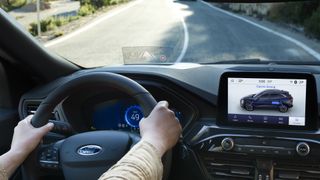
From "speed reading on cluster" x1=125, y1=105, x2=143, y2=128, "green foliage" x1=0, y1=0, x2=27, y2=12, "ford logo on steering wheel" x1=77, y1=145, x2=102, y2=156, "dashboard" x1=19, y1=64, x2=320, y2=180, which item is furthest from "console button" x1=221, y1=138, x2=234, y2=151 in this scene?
"green foliage" x1=0, y1=0, x2=27, y2=12

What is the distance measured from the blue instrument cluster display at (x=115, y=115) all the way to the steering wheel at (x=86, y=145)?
676 millimetres

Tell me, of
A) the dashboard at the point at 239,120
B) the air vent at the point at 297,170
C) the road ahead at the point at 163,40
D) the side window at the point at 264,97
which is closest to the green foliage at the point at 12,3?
the road ahead at the point at 163,40

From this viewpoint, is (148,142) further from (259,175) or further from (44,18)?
(44,18)

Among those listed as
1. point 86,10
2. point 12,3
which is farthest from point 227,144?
point 86,10

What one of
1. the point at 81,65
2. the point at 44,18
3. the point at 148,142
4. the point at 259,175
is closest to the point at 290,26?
the point at 44,18

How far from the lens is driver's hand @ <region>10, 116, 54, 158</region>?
7.49 feet

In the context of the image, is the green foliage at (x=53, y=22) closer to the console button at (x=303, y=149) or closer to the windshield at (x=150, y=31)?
the windshield at (x=150, y=31)

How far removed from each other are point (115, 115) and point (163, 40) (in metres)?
2.73

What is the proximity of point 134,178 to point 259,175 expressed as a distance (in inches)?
52.0

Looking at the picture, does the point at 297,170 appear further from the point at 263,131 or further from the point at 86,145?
the point at 86,145

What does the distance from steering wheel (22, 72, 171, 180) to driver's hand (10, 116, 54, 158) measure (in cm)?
4

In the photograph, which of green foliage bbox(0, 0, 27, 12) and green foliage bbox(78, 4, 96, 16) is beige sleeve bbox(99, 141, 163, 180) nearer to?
green foliage bbox(0, 0, 27, 12)

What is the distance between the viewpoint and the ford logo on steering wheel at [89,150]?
2.44 metres

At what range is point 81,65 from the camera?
394 centimetres
